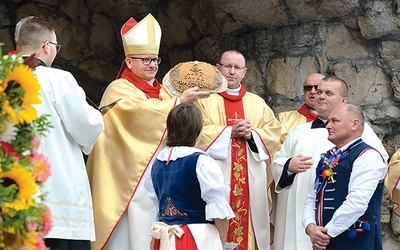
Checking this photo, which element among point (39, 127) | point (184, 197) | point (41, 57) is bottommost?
point (184, 197)

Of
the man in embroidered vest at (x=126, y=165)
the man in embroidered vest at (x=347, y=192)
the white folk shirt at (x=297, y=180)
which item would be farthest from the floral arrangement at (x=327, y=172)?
the man in embroidered vest at (x=126, y=165)

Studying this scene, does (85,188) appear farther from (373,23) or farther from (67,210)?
(373,23)

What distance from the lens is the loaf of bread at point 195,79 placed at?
6.18 m

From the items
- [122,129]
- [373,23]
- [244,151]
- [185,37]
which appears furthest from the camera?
[185,37]

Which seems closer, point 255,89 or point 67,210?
point 67,210

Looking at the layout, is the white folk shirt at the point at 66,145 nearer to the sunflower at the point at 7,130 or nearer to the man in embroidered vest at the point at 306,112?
the sunflower at the point at 7,130

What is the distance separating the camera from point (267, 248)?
6691 mm

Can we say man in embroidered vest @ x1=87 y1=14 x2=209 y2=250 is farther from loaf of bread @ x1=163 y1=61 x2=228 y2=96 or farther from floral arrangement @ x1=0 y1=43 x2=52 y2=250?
floral arrangement @ x1=0 y1=43 x2=52 y2=250

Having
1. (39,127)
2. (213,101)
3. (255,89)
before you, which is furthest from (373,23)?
(39,127)

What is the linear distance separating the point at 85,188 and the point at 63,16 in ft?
12.0

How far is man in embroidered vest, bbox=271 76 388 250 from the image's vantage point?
639 cm

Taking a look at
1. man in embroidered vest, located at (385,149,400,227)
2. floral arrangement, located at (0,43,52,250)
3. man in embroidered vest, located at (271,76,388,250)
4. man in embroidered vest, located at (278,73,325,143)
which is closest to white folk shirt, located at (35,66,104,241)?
man in embroidered vest, located at (271,76,388,250)

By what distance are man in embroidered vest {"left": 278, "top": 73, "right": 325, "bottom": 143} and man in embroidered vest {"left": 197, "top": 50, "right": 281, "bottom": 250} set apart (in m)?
0.26

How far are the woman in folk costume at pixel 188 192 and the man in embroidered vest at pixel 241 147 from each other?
4.33 ft
